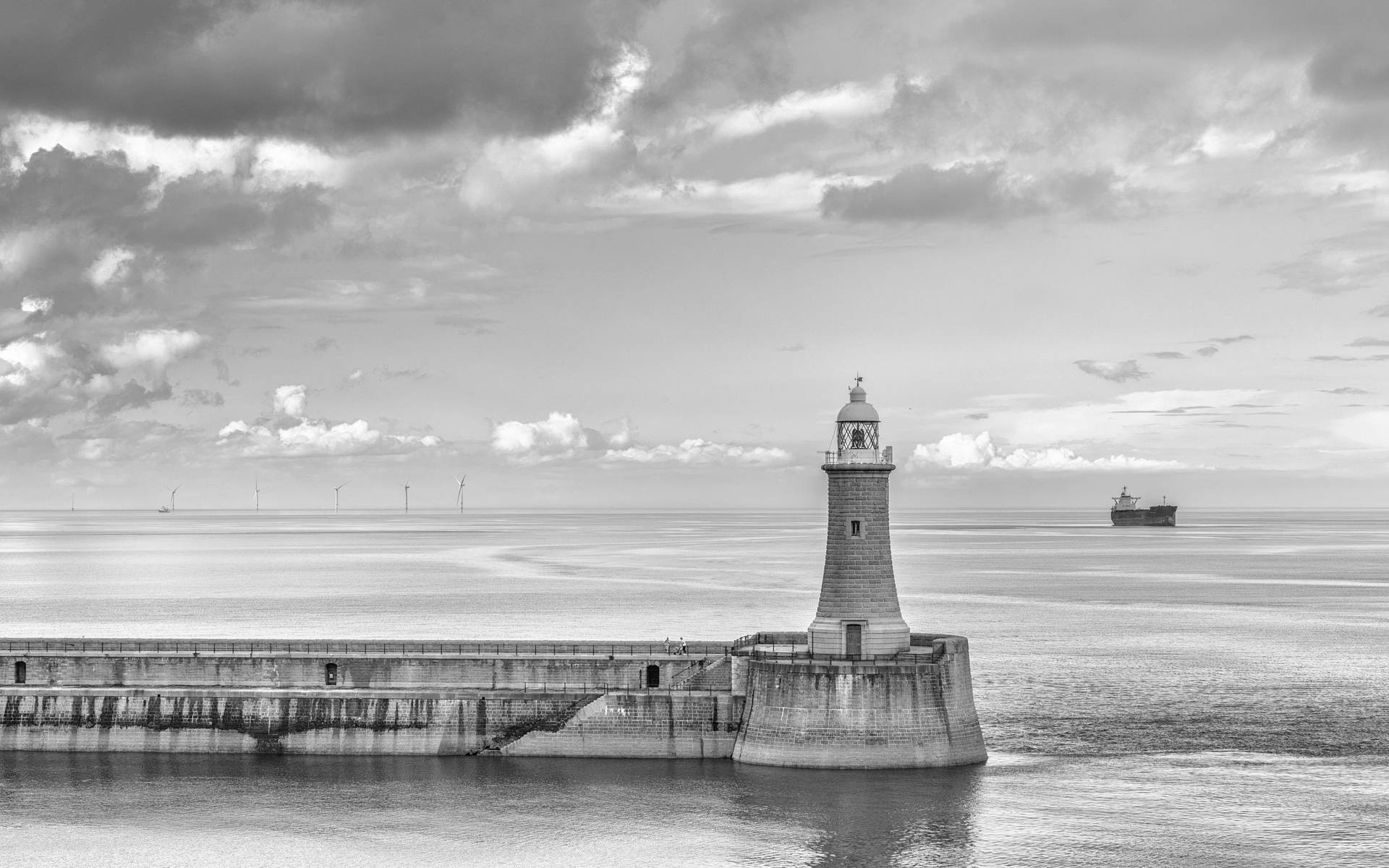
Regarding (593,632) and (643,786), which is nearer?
(643,786)

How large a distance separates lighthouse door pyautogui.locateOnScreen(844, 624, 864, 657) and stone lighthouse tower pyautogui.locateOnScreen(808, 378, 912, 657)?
2 cm

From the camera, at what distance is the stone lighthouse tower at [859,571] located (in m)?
47.1

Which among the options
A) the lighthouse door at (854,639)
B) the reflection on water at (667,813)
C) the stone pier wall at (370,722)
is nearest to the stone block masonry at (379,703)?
the stone pier wall at (370,722)

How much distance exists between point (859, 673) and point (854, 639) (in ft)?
7.36

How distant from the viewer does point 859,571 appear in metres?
47.1

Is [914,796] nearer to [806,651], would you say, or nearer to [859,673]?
[859,673]

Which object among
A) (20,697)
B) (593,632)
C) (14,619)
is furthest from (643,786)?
(14,619)

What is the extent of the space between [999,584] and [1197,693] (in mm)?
75537

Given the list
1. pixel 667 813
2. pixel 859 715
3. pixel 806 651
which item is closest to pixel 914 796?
pixel 859 715

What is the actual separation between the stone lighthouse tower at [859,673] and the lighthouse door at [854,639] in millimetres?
36

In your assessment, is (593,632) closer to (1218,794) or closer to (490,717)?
(490,717)

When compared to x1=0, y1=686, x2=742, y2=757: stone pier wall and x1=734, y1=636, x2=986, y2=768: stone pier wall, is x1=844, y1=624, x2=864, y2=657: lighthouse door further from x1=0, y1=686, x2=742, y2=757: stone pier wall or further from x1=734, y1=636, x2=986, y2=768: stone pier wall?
x1=0, y1=686, x2=742, y2=757: stone pier wall

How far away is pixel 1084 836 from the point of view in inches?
1623

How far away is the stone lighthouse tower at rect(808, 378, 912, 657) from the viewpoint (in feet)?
154
